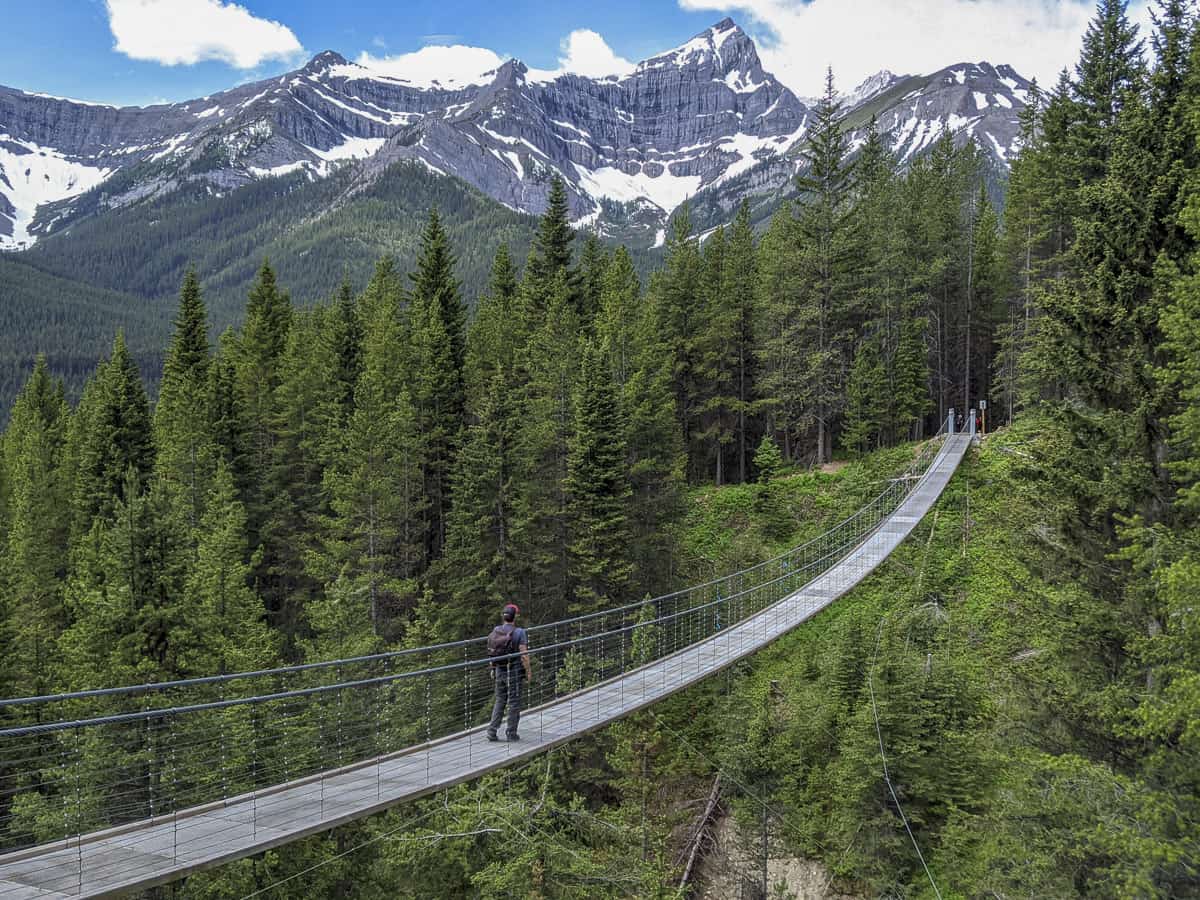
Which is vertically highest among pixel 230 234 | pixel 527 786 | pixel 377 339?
pixel 230 234

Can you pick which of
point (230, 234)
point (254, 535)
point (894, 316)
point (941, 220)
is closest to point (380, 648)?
point (254, 535)

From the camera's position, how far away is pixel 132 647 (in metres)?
14.9

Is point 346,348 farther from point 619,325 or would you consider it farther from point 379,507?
point 619,325

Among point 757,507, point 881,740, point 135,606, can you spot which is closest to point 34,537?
point 135,606

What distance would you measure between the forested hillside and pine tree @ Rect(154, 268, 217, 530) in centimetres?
17

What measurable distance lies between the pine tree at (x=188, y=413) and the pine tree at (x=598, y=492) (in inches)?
413

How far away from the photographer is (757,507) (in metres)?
25.4

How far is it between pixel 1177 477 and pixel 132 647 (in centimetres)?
1763

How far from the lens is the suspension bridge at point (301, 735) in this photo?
242 inches

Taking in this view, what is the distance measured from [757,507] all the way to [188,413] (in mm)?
19701

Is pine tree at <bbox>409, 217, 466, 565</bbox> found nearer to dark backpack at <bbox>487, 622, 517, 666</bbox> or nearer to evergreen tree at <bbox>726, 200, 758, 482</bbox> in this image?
evergreen tree at <bbox>726, 200, 758, 482</bbox>

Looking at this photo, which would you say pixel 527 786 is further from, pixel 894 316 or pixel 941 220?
pixel 941 220

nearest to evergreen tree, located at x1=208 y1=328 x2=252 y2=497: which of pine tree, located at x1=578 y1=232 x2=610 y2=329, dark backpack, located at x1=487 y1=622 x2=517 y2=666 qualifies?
pine tree, located at x1=578 y1=232 x2=610 y2=329

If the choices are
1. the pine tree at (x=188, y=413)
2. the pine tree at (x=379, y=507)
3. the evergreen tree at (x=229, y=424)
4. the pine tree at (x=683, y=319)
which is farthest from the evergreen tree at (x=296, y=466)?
the pine tree at (x=683, y=319)
